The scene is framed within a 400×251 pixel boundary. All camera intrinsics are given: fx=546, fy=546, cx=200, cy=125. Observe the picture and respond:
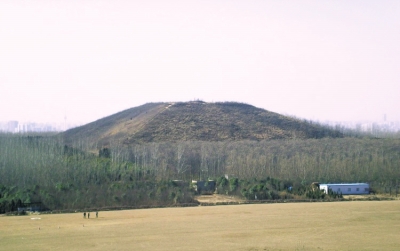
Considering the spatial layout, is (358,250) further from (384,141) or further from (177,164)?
(384,141)

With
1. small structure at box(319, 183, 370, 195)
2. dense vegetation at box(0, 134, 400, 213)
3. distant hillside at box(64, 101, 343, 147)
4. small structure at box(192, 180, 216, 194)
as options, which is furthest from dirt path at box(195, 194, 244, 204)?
distant hillside at box(64, 101, 343, 147)

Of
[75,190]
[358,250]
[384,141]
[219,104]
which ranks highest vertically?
[219,104]

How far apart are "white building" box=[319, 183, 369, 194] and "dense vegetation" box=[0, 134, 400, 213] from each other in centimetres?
147

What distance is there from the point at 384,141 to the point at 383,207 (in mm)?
34301

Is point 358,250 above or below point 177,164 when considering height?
below

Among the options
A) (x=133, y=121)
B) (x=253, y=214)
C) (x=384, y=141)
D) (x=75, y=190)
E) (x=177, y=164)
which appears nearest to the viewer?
(x=253, y=214)

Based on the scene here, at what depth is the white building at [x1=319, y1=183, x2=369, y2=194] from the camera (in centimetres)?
4509

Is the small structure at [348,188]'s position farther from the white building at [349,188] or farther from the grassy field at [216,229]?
the grassy field at [216,229]

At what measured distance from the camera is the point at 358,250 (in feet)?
73.6

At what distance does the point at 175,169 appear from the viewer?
57.1 metres

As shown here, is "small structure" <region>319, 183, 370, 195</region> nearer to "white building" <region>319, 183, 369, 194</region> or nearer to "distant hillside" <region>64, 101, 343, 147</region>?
"white building" <region>319, 183, 369, 194</region>

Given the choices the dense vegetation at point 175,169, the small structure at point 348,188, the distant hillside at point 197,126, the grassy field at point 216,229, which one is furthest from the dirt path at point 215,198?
the distant hillside at point 197,126

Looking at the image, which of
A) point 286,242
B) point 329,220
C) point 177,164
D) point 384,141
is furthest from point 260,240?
point 384,141

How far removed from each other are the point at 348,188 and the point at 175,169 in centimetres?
1889
